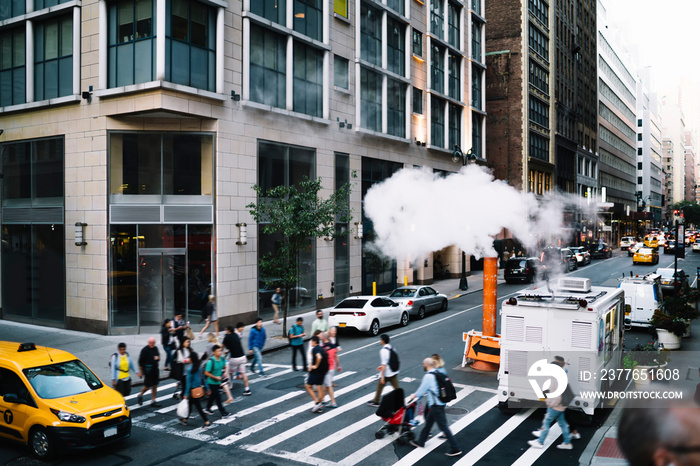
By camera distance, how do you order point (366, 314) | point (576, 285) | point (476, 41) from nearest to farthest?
1. point (576, 285)
2. point (366, 314)
3. point (476, 41)

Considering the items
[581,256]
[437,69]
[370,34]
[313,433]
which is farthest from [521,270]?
[313,433]

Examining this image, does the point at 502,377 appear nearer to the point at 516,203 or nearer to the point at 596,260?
the point at 516,203

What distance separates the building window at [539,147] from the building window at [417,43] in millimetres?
24391

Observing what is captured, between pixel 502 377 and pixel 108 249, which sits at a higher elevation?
pixel 108 249

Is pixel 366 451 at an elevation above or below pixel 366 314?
below

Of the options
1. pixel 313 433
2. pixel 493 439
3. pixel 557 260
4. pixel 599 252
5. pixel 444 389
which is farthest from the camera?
pixel 599 252

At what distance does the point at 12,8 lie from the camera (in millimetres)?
24312

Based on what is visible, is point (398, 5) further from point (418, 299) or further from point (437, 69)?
point (418, 299)

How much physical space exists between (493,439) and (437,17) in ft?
107

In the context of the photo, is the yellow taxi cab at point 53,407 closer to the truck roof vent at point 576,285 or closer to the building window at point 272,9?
the truck roof vent at point 576,285

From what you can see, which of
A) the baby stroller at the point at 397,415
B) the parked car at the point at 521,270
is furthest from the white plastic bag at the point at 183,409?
the parked car at the point at 521,270

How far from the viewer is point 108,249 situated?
21.4 metres

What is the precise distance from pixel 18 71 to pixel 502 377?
23.9 meters

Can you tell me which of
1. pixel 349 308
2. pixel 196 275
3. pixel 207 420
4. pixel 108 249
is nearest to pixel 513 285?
pixel 349 308
